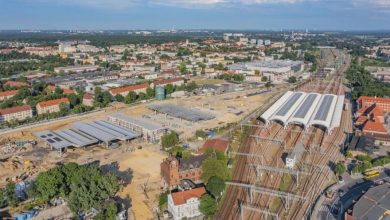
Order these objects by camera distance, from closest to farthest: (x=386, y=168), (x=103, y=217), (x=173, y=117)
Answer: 1. (x=103, y=217)
2. (x=386, y=168)
3. (x=173, y=117)

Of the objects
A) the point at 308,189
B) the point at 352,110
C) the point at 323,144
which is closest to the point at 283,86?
the point at 352,110

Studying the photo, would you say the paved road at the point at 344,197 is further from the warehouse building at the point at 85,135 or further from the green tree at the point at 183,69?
the green tree at the point at 183,69

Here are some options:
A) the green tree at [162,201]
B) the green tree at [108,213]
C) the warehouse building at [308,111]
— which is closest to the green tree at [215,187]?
the green tree at [162,201]

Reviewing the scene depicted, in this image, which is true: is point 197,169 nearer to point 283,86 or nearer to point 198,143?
point 198,143

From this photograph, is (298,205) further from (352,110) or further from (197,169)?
(352,110)

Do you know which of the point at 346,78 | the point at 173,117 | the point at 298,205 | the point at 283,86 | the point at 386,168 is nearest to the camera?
the point at 298,205

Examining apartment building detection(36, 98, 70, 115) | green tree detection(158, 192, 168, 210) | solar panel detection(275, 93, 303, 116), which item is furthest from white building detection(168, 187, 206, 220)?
apartment building detection(36, 98, 70, 115)

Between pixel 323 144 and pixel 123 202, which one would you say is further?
pixel 323 144
